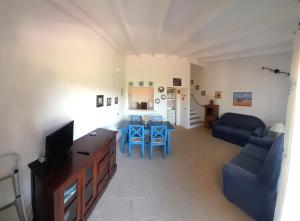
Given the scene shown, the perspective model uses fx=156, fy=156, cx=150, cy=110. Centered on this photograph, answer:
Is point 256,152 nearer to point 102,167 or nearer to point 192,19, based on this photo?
point 192,19

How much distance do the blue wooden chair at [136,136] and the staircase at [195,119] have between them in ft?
12.6

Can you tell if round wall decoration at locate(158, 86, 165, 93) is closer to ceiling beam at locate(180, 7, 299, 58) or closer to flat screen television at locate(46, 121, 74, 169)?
ceiling beam at locate(180, 7, 299, 58)

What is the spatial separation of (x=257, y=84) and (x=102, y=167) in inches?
218

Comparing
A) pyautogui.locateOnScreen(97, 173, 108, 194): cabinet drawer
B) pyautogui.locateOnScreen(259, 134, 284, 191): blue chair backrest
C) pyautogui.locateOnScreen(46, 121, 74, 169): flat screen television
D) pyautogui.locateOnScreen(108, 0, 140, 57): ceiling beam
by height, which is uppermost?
pyautogui.locateOnScreen(108, 0, 140, 57): ceiling beam

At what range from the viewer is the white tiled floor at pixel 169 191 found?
2129 mm

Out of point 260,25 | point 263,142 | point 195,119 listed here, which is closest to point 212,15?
point 260,25

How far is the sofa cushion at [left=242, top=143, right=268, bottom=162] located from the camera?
10.2 ft

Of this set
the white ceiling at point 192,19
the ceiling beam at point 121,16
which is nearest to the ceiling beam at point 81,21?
the white ceiling at point 192,19

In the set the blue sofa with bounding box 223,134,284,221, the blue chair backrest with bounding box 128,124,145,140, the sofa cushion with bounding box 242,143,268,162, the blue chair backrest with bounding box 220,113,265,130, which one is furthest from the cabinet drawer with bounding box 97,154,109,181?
the blue chair backrest with bounding box 220,113,265,130

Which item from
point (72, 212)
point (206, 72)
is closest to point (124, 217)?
point (72, 212)

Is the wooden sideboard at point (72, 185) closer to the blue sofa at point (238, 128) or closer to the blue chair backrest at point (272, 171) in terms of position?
the blue chair backrest at point (272, 171)

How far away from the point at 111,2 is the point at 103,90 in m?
2.06

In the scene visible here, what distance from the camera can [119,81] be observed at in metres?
5.29

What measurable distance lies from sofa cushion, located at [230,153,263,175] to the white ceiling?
8.03ft
